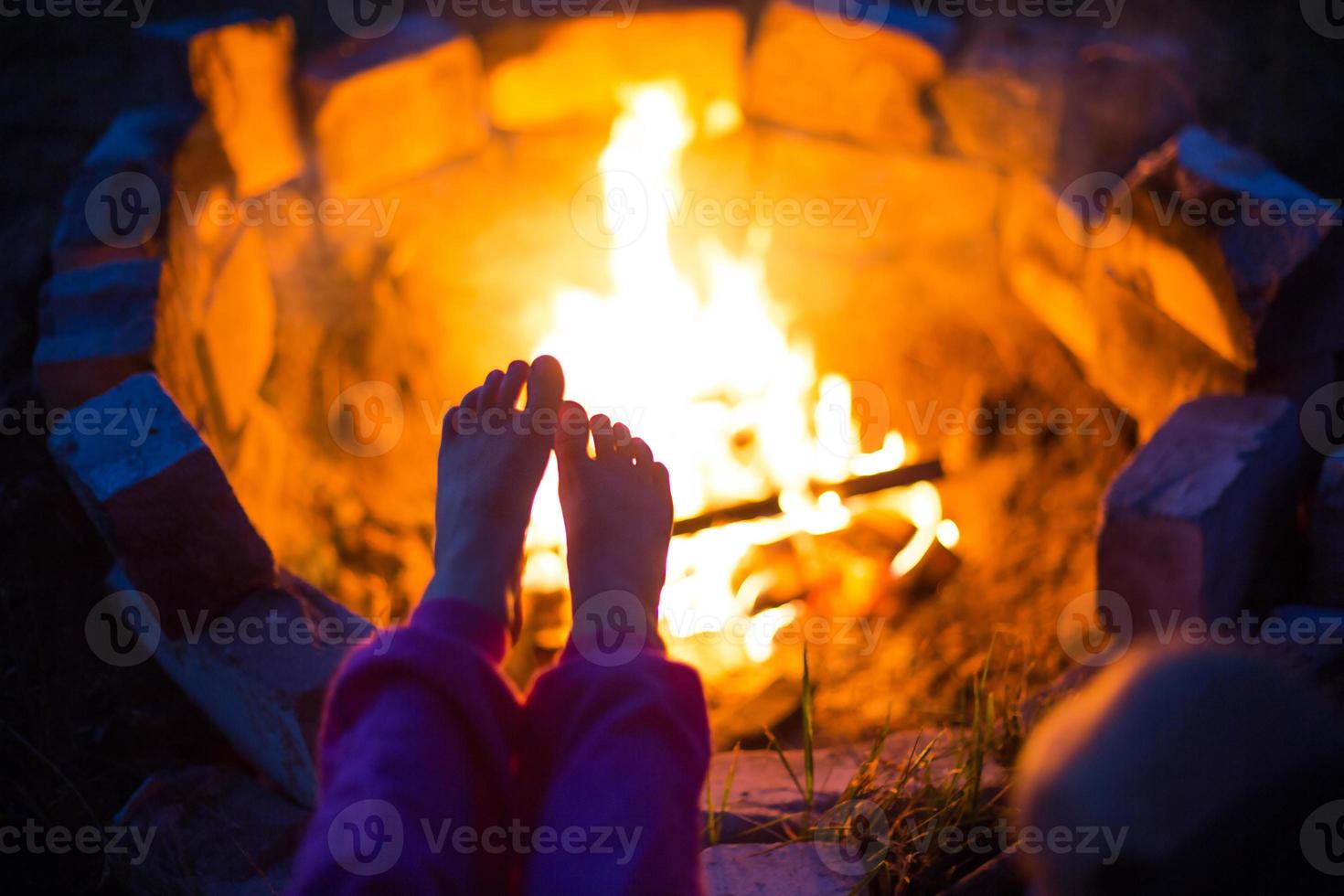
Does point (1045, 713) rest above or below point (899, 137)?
below

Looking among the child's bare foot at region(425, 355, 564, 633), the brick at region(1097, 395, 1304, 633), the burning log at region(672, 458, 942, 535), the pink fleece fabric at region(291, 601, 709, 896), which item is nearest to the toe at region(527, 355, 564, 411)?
the child's bare foot at region(425, 355, 564, 633)

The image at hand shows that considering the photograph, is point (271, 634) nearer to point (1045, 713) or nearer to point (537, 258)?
point (1045, 713)

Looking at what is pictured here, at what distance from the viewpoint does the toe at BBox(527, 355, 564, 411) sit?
1.76 meters

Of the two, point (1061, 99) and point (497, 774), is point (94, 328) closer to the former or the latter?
point (497, 774)

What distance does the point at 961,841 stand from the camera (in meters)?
1.42

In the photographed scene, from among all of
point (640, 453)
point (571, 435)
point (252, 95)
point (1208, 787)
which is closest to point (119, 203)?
point (252, 95)

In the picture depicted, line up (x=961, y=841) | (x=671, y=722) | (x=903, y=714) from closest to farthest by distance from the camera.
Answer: (x=671, y=722) → (x=961, y=841) → (x=903, y=714)

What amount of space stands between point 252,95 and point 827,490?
5.64 ft

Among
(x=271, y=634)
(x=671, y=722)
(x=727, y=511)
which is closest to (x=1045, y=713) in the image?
(x=671, y=722)

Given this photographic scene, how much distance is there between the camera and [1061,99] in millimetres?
2381

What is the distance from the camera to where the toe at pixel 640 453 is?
1.80 metres

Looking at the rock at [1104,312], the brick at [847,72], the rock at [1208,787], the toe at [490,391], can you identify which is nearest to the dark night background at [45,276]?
the rock at [1104,312]

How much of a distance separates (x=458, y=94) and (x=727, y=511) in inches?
54.7

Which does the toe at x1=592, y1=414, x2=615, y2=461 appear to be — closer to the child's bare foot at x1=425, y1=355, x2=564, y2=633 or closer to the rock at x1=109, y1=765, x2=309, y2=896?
the child's bare foot at x1=425, y1=355, x2=564, y2=633
